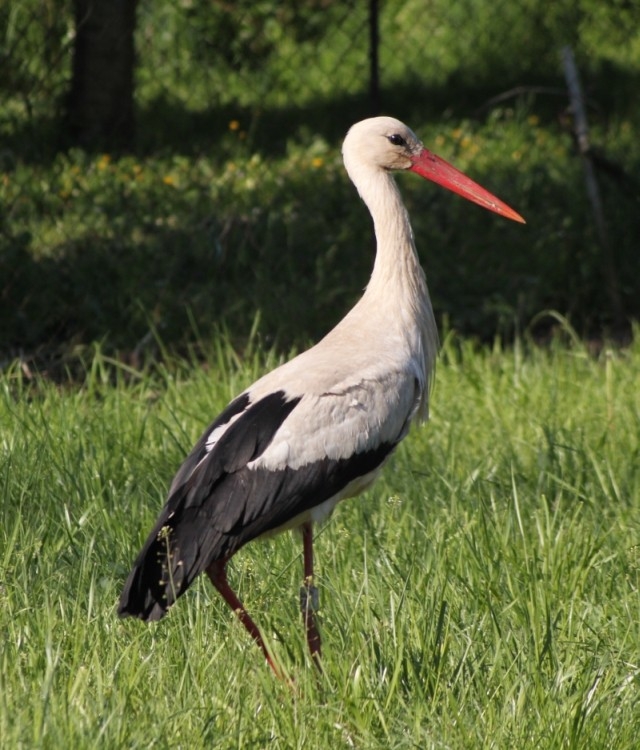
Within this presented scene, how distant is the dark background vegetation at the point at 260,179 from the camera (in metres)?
5.64

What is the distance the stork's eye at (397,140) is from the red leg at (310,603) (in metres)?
1.20

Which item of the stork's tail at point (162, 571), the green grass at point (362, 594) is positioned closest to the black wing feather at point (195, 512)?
the stork's tail at point (162, 571)

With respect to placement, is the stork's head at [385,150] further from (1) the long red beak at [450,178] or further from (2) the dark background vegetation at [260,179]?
(2) the dark background vegetation at [260,179]

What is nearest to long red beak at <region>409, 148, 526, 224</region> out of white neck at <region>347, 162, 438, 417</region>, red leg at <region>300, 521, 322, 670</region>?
white neck at <region>347, 162, 438, 417</region>

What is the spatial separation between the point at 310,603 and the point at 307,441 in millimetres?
411

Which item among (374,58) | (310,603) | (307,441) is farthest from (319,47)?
(310,603)

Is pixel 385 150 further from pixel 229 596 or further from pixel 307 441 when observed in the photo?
pixel 229 596

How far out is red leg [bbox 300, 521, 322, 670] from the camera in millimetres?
2861

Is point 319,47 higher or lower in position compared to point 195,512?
higher

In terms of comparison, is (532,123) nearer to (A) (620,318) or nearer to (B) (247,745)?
(A) (620,318)

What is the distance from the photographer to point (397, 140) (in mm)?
3779

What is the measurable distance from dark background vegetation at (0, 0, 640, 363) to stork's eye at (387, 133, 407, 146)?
1.41m

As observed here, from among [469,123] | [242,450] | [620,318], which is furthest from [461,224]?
[242,450]

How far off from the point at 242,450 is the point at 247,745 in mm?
804
